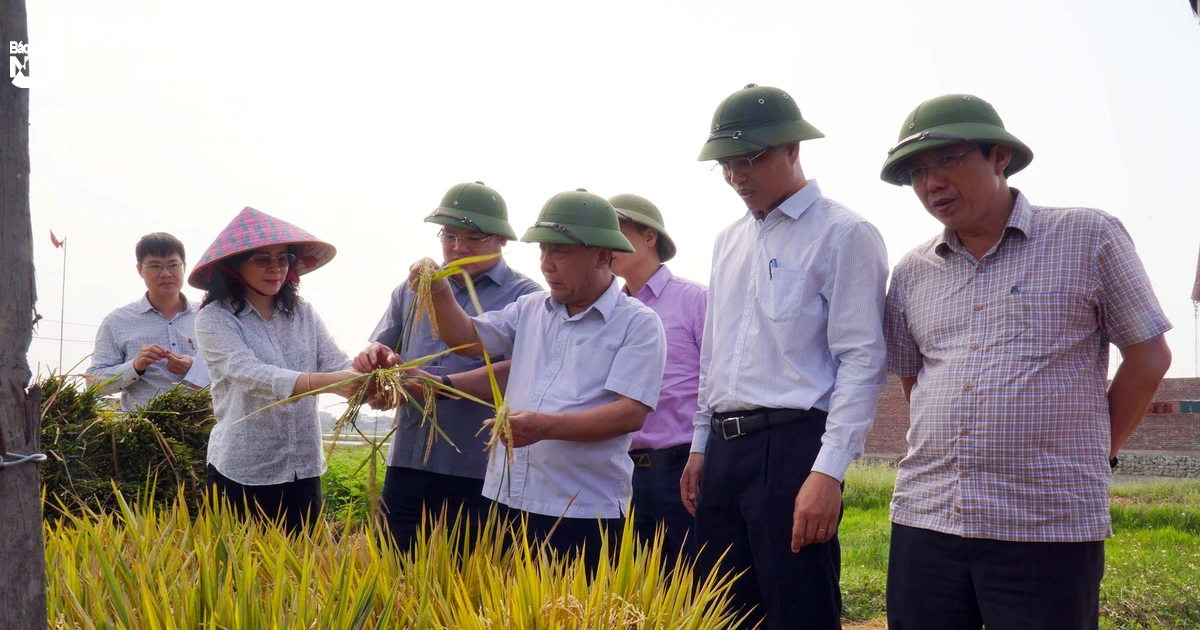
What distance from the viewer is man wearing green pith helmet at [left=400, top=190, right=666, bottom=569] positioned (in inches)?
129

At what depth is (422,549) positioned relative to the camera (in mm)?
2875

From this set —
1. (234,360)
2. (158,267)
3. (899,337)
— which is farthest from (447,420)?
(158,267)

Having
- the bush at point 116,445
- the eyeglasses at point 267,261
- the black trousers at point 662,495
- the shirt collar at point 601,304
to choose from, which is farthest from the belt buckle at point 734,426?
the bush at point 116,445

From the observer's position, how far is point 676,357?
467 centimetres

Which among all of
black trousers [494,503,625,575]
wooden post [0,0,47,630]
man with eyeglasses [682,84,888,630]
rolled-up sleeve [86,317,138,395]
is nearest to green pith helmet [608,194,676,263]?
man with eyeglasses [682,84,888,630]

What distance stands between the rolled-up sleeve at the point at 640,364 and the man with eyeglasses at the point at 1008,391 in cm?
88

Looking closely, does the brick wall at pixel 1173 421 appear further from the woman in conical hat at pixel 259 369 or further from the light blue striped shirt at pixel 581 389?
Answer: the woman in conical hat at pixel 259 369

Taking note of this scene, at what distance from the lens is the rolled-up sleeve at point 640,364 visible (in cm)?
332

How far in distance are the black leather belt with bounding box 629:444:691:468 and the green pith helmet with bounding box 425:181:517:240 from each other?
3.90 feet

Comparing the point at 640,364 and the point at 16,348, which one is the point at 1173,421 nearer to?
the point at 640,364

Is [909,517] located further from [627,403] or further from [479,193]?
[479,193]

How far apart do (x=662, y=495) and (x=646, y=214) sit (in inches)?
57.3

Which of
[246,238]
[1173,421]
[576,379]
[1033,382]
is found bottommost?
[1173,421]

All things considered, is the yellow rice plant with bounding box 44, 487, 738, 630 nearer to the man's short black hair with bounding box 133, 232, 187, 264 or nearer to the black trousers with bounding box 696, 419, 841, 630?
the black trousers with bounding box 696, 419, 841, 630
